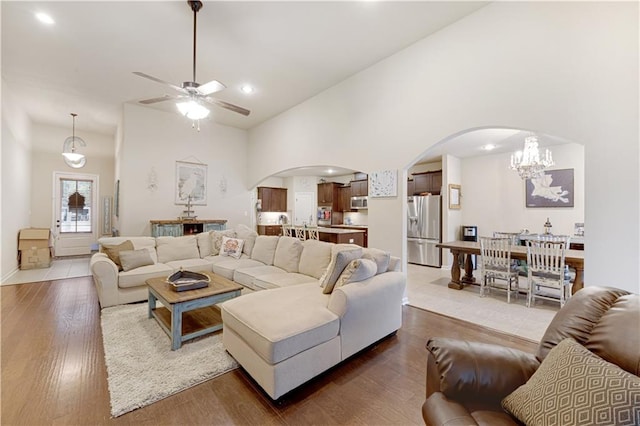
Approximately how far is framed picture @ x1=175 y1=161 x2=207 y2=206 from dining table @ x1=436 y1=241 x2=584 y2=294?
5.52 metres

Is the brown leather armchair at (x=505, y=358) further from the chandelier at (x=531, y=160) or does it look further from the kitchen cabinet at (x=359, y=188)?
the kitchen cabinet at (x=359, y=188)

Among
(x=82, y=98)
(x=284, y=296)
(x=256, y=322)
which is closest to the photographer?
(x=256, y=322)

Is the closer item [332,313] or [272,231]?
A: [332,313]

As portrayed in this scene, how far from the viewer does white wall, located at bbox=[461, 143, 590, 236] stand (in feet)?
17.9

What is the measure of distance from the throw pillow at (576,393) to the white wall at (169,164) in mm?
6650

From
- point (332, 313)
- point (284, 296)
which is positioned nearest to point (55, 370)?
point (284, 296)

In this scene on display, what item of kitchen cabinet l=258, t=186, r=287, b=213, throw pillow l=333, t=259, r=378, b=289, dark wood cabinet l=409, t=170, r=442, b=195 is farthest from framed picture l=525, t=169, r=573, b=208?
kitchen cabinet l=258, t=186, r=287, b=213

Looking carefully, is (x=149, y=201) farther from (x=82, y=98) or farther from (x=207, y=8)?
(x=207, y=8)

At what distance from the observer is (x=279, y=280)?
336 centimetres

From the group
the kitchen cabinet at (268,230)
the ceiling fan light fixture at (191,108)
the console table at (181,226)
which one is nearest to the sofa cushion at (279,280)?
the ceiling fan light fixture at (191,108)

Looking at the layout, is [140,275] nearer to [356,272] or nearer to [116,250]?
[116,250]

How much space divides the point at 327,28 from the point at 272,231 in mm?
6723

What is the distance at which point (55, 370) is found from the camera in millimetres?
2217

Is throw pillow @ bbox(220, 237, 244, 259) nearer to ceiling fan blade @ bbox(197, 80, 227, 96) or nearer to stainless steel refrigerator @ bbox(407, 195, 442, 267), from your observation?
ceiling fan blade @ bbox(197, 80, 227, 96)
